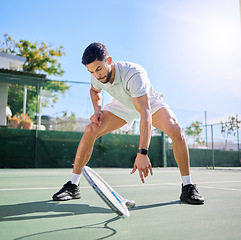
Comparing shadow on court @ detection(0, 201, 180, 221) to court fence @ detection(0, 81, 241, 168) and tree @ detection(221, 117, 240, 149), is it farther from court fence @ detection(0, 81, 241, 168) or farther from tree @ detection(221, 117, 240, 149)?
tree @ detection(221, 117, 240, 149)

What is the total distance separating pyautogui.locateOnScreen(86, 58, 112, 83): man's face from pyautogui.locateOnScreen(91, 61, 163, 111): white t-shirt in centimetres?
10

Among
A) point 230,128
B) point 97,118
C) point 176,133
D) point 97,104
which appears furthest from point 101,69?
point 230,128

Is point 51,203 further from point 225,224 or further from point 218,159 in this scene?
point 218,159

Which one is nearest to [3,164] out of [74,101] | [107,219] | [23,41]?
[74,101]

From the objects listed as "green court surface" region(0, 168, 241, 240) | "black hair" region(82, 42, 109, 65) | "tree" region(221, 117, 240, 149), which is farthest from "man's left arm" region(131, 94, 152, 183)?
"tree" region(221, 117, 240, 149)

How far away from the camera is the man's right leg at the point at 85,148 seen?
2443mm

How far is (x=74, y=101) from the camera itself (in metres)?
11.6

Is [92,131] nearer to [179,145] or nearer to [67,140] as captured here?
[179,145]

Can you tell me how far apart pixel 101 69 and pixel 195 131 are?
526 inches

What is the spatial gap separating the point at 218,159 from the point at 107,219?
634 inches

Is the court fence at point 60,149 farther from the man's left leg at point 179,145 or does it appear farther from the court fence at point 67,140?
the man's left leg at point 179,145

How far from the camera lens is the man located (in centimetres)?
215

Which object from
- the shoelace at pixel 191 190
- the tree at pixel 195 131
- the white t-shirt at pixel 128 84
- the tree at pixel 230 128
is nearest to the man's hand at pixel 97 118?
the white t-shirt at pixel 128 84

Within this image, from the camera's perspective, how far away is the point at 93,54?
6.93ft
